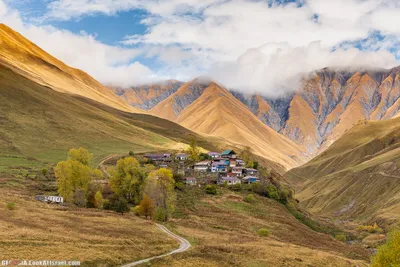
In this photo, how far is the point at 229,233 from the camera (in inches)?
3332

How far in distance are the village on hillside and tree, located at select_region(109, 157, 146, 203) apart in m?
29.7

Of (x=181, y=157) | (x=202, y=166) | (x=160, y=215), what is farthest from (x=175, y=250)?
(x=181, y=157)

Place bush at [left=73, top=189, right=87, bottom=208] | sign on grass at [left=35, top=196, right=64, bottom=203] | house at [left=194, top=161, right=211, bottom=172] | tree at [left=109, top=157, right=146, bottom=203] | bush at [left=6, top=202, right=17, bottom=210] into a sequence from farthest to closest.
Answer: house at [left=194, top=161, right=211, bottom=172] → tree at [left=109, top=157, right=146, bottom=203] → bush at [left=73, top=189, right=87, bottom=208] → sign on grass at [left=35, top=196, right=64, bottom=203] → bush at [left=6, top=202, right=17, bottom=210]

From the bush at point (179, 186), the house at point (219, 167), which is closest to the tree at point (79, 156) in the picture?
the bush at point (179, 186)

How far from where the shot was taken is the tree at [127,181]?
104375 millimetres

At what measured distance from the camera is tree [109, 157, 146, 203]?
104m

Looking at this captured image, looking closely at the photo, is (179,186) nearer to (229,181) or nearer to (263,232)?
(229,181)

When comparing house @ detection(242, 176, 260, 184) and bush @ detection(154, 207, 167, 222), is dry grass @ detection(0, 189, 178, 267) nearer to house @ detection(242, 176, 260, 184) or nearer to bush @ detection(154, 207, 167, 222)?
bush @ detection(154, 207, 167, 222)

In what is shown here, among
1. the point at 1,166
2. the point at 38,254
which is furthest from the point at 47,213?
the point at 1,166

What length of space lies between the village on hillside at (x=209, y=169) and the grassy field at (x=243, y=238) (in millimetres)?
12244

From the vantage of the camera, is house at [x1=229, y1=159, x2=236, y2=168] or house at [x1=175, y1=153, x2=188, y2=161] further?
house at [x1=175, y1=153, x2=188, y2=161]

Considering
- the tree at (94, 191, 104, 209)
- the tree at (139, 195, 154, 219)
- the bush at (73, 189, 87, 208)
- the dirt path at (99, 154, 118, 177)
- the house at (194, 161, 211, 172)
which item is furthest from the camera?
the house at (194, 161, 211, 172)

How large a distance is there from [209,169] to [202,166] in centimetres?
296

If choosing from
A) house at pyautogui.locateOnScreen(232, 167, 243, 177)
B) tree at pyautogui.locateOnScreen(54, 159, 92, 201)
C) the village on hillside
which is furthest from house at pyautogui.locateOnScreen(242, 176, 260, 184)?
tree at pyautogui.locateOnScreen(54, 159, 92, 201)
